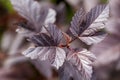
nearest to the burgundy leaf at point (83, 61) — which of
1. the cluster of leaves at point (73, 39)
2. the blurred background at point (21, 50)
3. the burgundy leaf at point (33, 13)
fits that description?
the cluster of leaves at point (73, 39)

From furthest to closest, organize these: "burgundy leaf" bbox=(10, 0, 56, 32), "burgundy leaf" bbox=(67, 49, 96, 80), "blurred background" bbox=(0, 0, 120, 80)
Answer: "blurred background" bbox=(0, 0, 120, 80)
"burgundy leaf" bbox=(10, 0, 56, 32)
"burgundy leaf" bbox=(67, 49, 96, 80)

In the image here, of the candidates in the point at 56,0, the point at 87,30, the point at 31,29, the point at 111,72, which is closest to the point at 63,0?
the point at 56,0

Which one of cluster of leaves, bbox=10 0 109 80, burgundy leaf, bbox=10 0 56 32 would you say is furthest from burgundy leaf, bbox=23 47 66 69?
burgundy leaf, bbox=10 0 56 32

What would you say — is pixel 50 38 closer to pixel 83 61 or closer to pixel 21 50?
pixel 83 61

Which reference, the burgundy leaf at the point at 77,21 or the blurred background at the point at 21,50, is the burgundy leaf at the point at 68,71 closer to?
the burgundy leaf at the point at 77,21

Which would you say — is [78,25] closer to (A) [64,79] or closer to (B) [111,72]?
(A) [64,79]

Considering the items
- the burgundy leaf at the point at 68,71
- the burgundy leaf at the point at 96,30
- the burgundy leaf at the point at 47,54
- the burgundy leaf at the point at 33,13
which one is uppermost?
the burgundy leaf at the point at 33,13

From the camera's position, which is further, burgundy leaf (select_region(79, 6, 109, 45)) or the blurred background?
the blurred background

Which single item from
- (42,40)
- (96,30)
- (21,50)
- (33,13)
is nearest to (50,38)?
(42,40)

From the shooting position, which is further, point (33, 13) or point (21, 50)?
point (21, 50)

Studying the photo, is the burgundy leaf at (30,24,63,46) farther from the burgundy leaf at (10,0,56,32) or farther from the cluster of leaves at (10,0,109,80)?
the burgundy leaf at (10,0,56,32)

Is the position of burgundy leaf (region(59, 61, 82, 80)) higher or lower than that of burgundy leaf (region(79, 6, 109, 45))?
lower

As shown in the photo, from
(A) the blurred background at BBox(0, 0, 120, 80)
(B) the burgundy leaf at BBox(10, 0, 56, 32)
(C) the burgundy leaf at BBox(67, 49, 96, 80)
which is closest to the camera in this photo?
(C) the burgundy leaf at BBox(67, 49, 96, 80)
